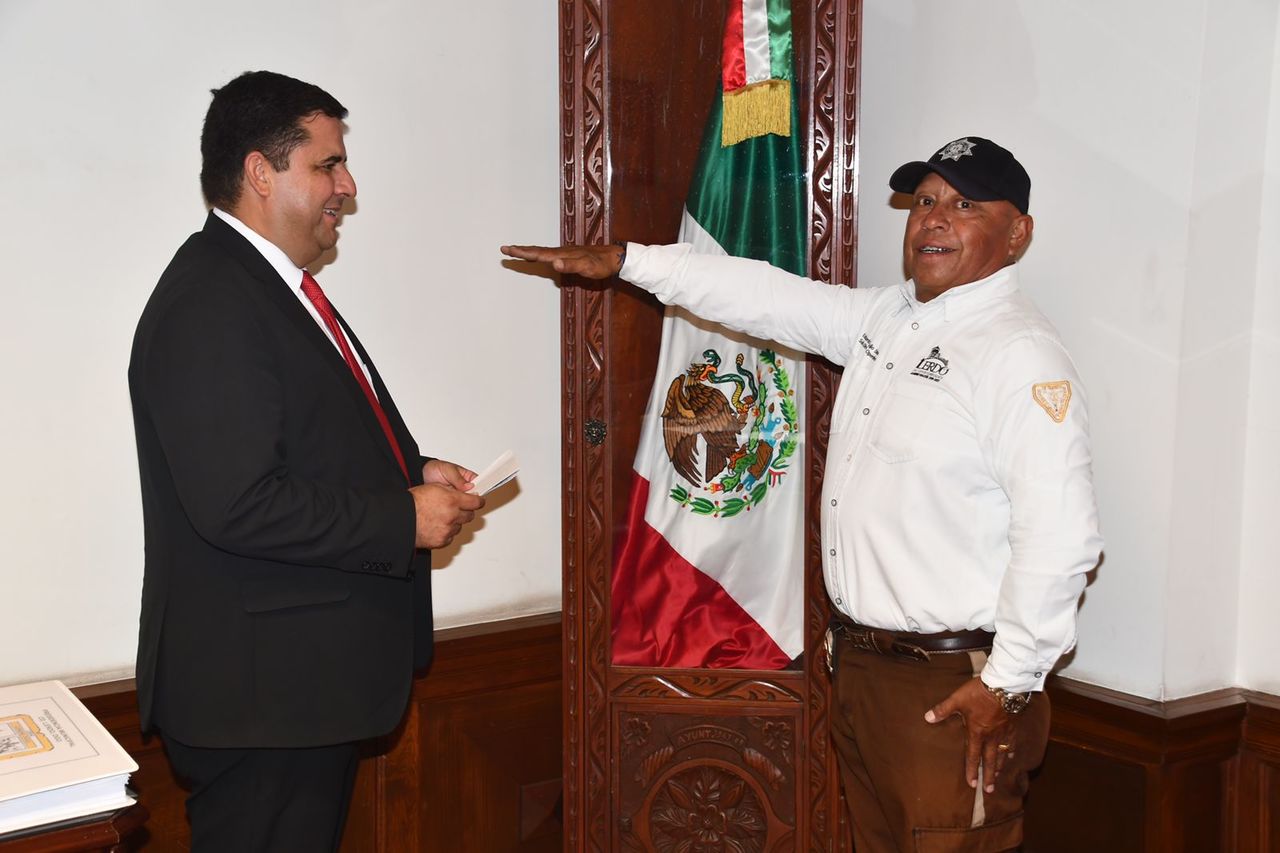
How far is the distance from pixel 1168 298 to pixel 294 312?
1713mm

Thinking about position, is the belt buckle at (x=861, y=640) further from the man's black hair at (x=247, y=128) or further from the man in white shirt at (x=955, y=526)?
the man's black hair at (x=247, y=128)

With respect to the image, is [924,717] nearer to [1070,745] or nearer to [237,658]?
[1070,745]

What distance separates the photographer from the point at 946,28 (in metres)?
2.54

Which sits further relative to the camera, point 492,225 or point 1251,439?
point 492,225

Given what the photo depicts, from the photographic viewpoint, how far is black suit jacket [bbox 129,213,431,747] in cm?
158

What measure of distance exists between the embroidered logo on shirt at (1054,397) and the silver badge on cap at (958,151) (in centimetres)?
48

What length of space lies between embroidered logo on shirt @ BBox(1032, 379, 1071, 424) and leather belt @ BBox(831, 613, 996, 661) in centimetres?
41

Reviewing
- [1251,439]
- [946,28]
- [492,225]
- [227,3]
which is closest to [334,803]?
[492,225]

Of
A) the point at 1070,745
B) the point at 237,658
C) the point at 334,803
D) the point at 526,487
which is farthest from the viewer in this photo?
the point at 526,487

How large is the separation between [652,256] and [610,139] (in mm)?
365

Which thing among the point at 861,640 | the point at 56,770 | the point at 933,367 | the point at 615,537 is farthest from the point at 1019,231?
the point at 56,770

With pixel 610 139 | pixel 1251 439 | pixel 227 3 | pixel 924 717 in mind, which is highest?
pixel 227 3

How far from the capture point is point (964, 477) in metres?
1.85

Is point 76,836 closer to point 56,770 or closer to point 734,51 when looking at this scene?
point 56,770
